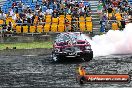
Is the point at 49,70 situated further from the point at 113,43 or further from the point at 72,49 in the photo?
the point at 113,43

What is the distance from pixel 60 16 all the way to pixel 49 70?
16.0 meters

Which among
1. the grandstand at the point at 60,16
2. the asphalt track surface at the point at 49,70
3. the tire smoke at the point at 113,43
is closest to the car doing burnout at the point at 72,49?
the asphalt track surface at the point at 49,70

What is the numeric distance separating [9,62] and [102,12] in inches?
582

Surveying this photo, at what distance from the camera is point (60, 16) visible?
1663 inches

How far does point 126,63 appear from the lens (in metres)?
28.8

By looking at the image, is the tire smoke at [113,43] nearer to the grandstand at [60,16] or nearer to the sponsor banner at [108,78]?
the grandstand at [60,16]

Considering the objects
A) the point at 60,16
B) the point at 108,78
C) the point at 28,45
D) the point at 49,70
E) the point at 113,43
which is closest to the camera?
the point at 108,78

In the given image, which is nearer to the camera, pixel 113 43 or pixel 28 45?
pixel 113 43

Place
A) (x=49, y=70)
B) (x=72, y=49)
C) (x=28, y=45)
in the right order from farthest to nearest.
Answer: (x=28, y=45) < (x=72, y=49) < (x=49, y=70)

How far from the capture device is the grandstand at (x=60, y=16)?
136 ft

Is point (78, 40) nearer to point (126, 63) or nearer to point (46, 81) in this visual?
point (126, 63)

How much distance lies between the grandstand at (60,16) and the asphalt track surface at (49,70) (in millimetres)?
6936

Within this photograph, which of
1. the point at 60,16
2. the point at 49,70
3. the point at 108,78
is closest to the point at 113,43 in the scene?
the point at 60,16

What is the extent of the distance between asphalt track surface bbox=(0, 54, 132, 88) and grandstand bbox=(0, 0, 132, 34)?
6936 mm
